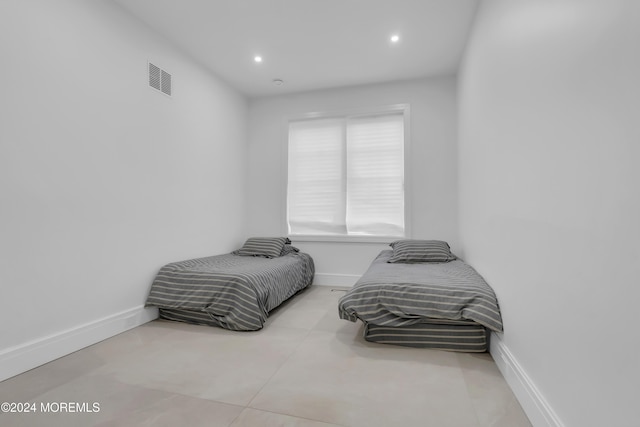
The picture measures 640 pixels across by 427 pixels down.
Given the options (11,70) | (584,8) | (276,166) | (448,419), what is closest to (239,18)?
(11,70)

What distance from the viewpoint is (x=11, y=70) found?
192cm

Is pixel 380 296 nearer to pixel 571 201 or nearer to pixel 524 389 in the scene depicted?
pixel 524 389

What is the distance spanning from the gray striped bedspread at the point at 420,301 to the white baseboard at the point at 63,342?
1.82 m

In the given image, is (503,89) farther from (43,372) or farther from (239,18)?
(43,372)

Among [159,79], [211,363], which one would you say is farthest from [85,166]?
[211,363]

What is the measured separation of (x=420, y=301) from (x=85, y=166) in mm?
2664

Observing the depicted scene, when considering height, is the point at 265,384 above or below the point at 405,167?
below

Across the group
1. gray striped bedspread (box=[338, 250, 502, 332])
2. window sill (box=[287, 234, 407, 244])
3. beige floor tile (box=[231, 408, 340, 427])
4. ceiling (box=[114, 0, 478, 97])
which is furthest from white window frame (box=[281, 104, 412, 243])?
beige floor tile (box=[231, 408, 340, 427])

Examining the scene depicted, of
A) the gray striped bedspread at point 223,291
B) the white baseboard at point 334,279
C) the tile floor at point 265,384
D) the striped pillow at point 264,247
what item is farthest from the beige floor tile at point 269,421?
the white baseboard at point 334,279

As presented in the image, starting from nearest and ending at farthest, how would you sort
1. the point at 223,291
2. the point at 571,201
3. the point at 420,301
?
the point at 571,201
the point at 420,301
the point at 223,291

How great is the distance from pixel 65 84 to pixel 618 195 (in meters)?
3.08

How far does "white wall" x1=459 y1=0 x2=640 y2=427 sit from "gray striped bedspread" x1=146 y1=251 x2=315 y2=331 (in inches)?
73.7

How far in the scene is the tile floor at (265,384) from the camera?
4.81ft

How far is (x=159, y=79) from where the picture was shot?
10.2 ft
